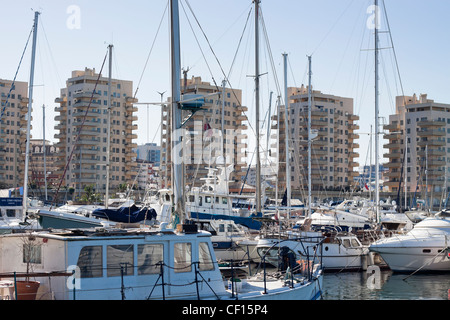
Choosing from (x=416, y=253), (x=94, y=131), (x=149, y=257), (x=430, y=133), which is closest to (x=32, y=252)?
(x=149, y=257)

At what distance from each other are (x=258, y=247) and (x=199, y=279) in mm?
17712

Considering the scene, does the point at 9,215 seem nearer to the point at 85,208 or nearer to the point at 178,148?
the point at 85,208

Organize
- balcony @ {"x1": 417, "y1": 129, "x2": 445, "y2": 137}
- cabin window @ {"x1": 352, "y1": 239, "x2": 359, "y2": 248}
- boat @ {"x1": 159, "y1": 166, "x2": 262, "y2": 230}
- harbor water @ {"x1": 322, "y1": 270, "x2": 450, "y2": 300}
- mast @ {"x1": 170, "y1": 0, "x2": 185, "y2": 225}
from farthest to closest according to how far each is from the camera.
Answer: balcony @ {"x1": 417, "y1": 129, "x2": 445, "y2": 137}
boat @ {"x1": 159, "y1": 166, "x2": 262, "y2": 230}
cabin window @ {"x1": 352, "y1": 239, "x2": 359, "y2": 248}
harbor water @ {"x1": 322, "y1": 270, "x2": 450, "y2": 300}
mast @ {"x1": 170, "y1": 0, "x2": 185, "y2": 225}

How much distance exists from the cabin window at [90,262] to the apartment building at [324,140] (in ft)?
355

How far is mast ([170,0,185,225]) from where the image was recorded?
726 inches

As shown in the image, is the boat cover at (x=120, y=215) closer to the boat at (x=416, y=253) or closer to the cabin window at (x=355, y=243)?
the cabin window at (x=355, y=243)

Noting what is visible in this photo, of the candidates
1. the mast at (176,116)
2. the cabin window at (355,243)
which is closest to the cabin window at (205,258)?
the mast at (176,116)

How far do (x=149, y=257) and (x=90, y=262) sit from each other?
1539 millimetres

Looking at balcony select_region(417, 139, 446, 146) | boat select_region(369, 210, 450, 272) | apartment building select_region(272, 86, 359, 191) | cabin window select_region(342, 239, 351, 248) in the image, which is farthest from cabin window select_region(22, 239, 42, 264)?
balcony select_region(417, 139, 446, 146)

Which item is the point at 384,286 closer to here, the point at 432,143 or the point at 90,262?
the point at 90,262

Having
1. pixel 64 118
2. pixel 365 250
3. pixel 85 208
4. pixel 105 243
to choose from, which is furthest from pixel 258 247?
pixel 64 118

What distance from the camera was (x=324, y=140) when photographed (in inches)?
Result: 5187

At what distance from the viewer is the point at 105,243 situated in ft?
50.6

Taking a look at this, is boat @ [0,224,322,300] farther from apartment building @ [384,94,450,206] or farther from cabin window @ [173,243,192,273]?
apartment building @ [384,94,450,206]
